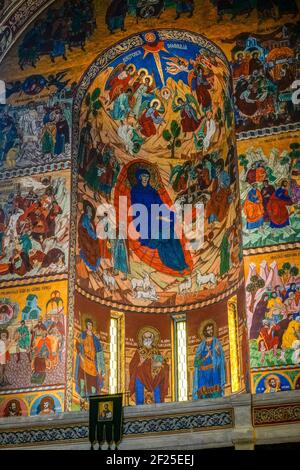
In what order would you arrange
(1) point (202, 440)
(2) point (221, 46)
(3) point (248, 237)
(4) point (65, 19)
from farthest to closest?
1. (4) point (65, 19)
2. (2) point (221, 46)
3. (3) point (248, 237)
4. (1) point (202, 440)

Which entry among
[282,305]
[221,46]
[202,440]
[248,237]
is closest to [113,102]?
[221,46]

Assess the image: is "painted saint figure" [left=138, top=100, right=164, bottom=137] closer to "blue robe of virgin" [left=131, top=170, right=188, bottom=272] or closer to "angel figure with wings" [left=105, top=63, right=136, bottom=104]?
"angel figure with wings" [left=105, top=63, right=136, bottom=104]

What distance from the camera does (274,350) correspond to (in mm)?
19219

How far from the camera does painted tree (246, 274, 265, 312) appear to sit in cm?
1978

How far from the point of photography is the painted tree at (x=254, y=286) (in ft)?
64.9

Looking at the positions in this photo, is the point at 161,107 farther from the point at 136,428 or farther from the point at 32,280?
the point at 136,428

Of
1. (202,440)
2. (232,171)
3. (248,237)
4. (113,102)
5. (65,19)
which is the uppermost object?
(65,19)

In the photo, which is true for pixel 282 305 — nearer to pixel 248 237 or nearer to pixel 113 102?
pixel 248 237

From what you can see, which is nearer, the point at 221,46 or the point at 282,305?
the point at 282,305

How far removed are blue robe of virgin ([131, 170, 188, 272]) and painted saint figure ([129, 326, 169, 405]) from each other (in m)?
1.68

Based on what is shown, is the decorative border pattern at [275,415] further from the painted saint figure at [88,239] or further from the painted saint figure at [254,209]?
the painted saint figure at [88,239]

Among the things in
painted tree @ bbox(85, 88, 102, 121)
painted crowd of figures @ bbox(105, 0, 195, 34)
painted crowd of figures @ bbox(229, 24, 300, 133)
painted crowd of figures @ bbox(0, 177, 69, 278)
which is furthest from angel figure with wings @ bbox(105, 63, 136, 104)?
painted crowd of figures @ bbox(229, 24, 300, 133)

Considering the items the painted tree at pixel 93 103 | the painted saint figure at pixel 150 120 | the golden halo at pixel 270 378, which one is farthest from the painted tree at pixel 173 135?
the golden halo at pixel 270 378

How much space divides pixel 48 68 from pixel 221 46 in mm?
4254
